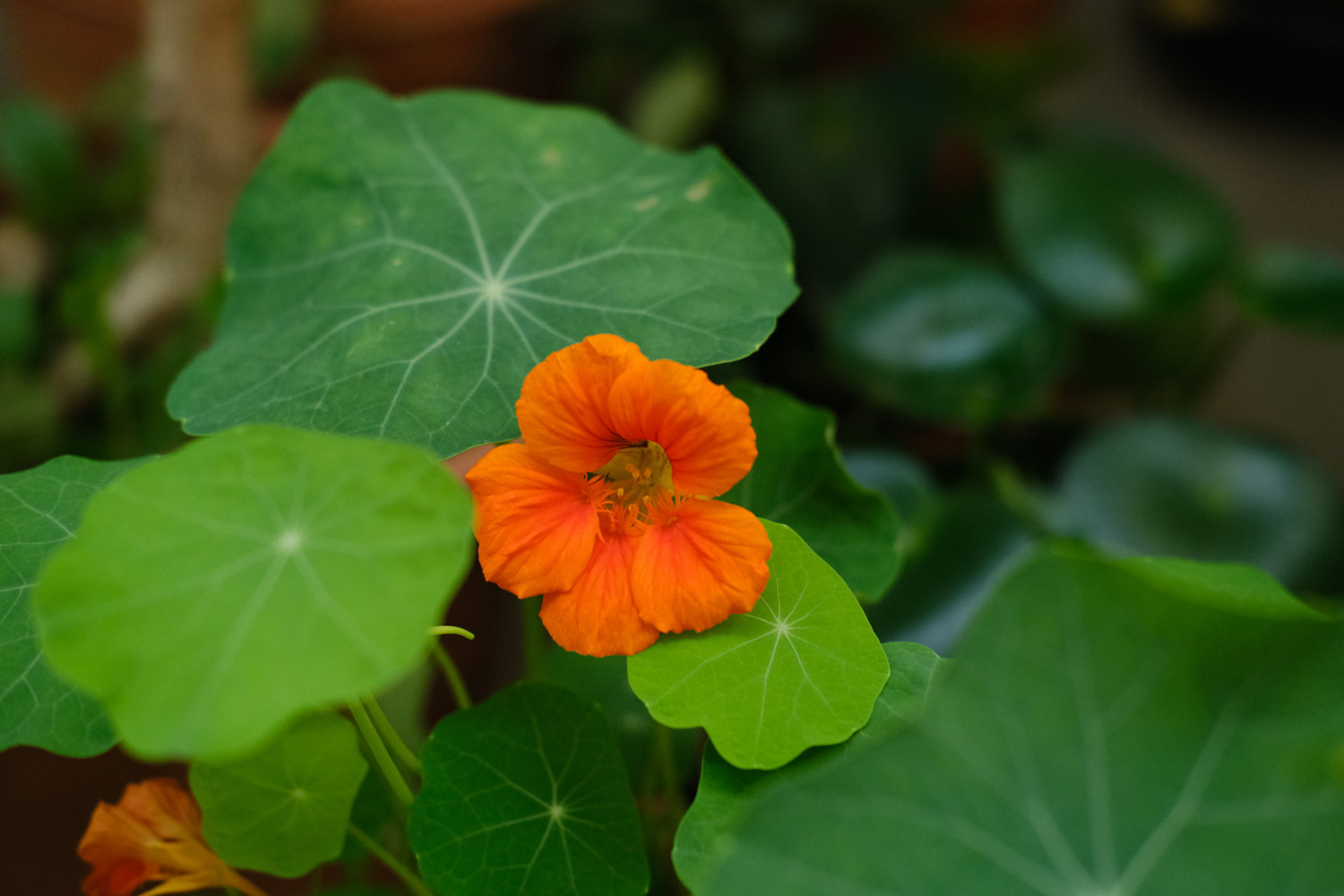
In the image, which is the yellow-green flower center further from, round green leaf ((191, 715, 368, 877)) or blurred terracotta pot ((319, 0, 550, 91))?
blurred terracotta pot ((319, 0, 550, 91))

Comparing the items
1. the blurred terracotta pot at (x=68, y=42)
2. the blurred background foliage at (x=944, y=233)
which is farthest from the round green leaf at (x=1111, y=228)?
the blurred terracotta pot at (x=68, y=42)

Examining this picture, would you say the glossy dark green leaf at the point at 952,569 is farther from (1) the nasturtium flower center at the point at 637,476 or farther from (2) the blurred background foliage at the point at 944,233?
(1) the nasturtium flower center at the point at 637,476

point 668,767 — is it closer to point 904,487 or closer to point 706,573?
point 706,573

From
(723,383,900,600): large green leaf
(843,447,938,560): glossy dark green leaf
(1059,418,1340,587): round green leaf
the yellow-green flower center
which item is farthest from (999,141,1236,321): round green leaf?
the yellow-green flower center

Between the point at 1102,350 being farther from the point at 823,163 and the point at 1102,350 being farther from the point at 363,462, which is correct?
the point at 363,462

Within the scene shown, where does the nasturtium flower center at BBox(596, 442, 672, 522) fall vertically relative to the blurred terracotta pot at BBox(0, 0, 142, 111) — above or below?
above

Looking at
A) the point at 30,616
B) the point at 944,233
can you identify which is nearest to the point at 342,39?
the point at 944,233
